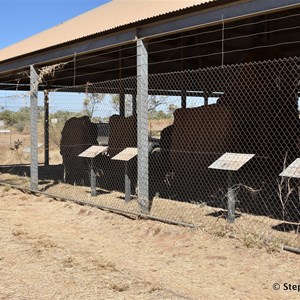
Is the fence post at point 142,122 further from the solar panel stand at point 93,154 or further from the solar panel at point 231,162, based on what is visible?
the solar panel stand at point 93,154

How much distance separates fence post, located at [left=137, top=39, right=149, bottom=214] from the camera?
7.61m

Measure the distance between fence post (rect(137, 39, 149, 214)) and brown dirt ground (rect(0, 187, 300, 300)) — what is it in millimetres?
500

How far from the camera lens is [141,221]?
7574 mm

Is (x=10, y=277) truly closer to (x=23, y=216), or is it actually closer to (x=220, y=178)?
(x=23, y=216)

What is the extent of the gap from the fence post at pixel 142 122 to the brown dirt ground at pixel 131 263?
1.64 ft

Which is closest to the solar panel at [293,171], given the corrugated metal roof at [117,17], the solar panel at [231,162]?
the solar panel at [231,162]

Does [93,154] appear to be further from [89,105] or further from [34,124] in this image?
[89,105]

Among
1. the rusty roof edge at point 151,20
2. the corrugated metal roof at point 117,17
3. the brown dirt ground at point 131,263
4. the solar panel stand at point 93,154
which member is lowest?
the brown dirt ground at point 131,263

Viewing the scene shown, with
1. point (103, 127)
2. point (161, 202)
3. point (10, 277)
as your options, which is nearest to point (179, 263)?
point (10, 277)

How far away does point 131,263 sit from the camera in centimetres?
558

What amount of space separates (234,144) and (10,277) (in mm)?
6373

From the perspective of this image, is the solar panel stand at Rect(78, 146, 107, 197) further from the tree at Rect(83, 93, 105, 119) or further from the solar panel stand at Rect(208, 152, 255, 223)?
the solar panel stand at Rect(208, 152, 255, 223)

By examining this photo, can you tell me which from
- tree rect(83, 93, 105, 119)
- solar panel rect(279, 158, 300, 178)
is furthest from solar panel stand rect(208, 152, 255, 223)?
tree rect(83, 93, 105, 119)

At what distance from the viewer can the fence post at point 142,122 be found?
7613 millimetres
